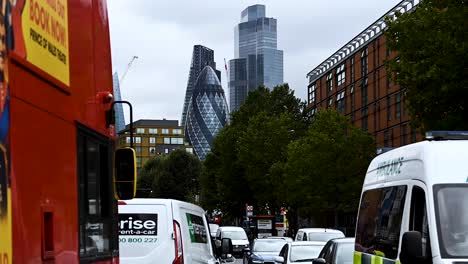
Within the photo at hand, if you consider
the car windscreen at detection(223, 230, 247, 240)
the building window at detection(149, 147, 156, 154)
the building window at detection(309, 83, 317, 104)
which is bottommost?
the car windscreen at detection(223, 230, 247, 240)

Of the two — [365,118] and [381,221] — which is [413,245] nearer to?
[381,221]

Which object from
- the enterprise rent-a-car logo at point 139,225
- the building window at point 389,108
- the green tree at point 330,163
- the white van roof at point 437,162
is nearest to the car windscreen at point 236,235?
the green tree at point 330,163

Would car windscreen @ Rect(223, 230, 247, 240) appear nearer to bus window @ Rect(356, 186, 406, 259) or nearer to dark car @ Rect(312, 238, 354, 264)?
dark car @ Rect(312, 238, 354, 264)

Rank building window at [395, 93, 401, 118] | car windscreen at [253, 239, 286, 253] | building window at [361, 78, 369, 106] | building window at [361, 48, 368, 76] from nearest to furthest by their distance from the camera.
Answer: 1. car windscreen at [253, 239, 286, 253]
2. building window at [395, 93, 401, 118]
3. building window at [361, 48, 368, 76]
4. building window at [361, 78, 369, 106]

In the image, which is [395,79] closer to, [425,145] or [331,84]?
[425,145]

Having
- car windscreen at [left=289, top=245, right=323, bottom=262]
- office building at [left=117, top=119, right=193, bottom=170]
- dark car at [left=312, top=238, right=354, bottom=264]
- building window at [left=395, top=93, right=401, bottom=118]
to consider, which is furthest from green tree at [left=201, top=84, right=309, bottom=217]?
office building at [left=117, top=119, right=193, bottom=170]

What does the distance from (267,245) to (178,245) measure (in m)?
17.7

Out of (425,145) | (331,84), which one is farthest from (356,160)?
(425,145)

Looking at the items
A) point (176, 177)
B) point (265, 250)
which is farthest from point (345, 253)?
point (176, 177)

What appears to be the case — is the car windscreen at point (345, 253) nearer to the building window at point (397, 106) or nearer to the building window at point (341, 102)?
the building window at point (397, 106)

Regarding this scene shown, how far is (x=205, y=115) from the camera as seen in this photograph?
189 m

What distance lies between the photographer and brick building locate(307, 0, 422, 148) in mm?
68938

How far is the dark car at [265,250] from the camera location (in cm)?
2619

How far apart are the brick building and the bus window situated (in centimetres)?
5296
